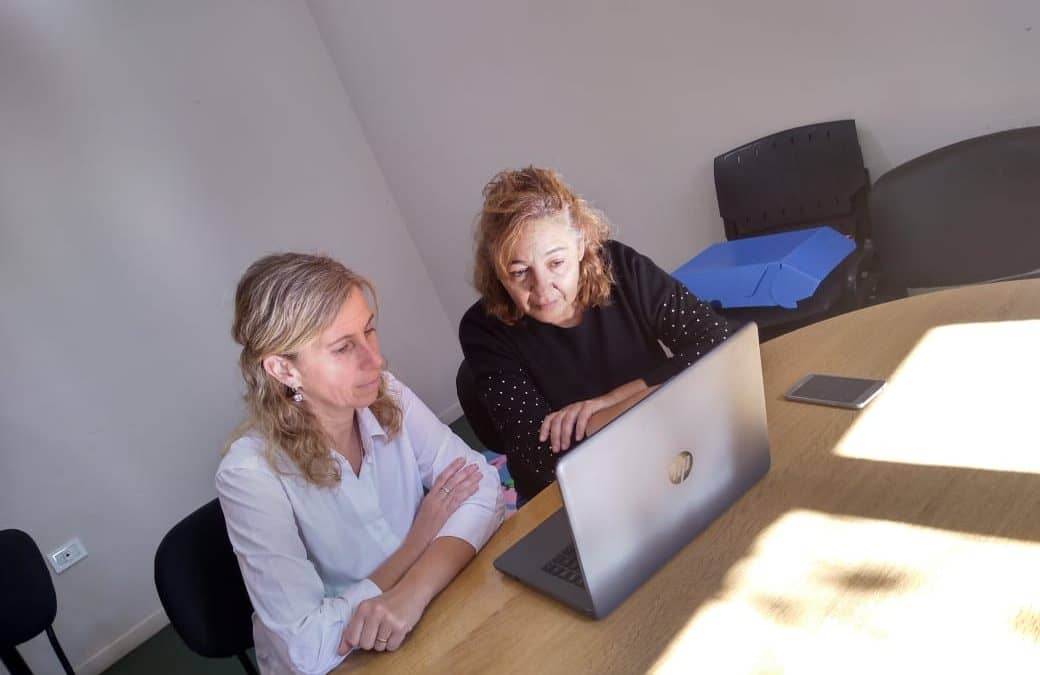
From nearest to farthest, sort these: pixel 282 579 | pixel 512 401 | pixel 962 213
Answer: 1. pixel 282 579
2. pixel 512 401
3. pixel 962 213

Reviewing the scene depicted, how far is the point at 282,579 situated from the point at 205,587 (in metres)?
0.27

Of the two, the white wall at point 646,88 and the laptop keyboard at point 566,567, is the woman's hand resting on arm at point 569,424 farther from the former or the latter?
the white wall at point 646,88

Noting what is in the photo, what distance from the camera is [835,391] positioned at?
4.50 ft

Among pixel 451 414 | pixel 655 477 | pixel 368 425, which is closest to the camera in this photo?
pixel 655 477

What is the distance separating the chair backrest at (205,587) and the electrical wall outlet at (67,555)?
6.01 feet

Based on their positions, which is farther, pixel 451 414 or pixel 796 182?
pixel 451 414

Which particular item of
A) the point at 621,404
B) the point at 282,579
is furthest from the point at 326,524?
the point at 621,404

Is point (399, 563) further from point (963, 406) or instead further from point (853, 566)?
point (963, 406)

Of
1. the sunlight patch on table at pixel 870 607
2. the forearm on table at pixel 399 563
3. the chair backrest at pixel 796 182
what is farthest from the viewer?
the chair backrest at pixel 796 182

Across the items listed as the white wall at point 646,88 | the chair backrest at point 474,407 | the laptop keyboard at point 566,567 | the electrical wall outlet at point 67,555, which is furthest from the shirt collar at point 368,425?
the electrical wall outlet at point 67,555

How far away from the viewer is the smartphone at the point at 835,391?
4.32ft

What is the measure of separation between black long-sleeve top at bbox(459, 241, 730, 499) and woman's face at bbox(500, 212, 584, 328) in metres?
0.09

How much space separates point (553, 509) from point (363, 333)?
48 cm

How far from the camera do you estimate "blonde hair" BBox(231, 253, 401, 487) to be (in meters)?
1.35
